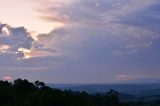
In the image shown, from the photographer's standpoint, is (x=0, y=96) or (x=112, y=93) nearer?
(x=0, y=96)

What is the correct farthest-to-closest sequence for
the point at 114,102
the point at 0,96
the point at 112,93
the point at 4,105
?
the point at 112,93, the point at 114,102, the point at 0,96, the point at 4,105

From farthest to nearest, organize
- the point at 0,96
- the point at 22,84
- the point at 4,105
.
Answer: the point at 22,84, the point at 0,96, the point at 4,105

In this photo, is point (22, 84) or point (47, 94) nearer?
point (47, 94)

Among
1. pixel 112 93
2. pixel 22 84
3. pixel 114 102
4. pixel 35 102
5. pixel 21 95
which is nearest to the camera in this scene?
pixel 35 102

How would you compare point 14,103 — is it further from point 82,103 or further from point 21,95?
point 82,103

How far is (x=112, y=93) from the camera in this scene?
426 ft

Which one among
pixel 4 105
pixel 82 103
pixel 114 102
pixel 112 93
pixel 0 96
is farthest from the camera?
pixel 112 93

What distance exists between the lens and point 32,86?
110m

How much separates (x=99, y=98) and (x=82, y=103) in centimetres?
4900

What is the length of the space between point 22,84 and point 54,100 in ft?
119

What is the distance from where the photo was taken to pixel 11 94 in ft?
307

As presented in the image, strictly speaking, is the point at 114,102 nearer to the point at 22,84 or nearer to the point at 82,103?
the point at 22,84

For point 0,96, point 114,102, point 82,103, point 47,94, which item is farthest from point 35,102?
point 114,102

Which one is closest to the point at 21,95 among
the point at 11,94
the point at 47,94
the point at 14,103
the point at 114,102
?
the point at 11,94
